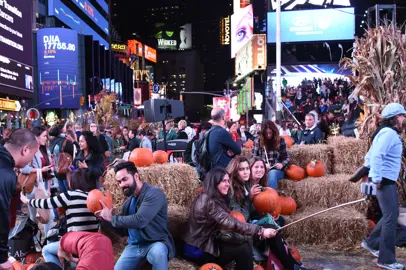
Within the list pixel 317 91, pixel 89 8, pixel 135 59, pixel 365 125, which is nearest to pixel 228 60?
pixel 135 59

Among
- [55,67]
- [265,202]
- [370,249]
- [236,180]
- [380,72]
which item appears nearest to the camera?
[236,180]

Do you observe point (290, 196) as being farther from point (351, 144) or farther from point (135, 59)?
point (135, 59)

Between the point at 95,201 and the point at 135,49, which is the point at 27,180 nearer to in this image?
the point at 95,201

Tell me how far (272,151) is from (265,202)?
2052 millimetres

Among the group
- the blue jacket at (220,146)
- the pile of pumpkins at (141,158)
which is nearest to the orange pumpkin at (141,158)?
the pile of pumpkins at (141,158)

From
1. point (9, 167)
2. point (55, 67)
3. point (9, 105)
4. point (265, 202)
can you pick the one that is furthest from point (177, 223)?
point (55, 67)

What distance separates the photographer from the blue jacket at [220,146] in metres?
6.95

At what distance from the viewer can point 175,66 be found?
13612cm

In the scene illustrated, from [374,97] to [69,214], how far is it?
5.33 m

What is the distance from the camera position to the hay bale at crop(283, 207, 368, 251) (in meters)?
7.09

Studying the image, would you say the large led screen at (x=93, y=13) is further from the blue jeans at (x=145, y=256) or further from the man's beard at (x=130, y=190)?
the blue jeans at (x=145, y=256)

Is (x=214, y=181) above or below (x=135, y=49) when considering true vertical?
below

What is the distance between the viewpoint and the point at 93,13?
77375 mm

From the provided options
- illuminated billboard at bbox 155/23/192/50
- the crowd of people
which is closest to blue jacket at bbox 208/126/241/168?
the crowd of people
